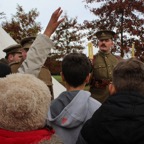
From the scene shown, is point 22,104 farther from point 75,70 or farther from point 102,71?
point 102,71

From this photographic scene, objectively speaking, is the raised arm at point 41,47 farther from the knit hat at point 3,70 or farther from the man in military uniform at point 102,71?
the man in military uniform at point 102,71

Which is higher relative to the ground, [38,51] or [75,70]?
[38,51]

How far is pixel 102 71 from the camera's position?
510cm

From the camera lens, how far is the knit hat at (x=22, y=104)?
165 cm

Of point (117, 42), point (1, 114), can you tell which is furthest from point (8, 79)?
point (117, 42)

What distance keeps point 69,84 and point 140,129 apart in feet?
2.52

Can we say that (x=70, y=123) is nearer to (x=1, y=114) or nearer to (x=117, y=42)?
(x=1, y=114)

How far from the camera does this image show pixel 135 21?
14531 mm

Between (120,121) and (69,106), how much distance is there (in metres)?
0.51

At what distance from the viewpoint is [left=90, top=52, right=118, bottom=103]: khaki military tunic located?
504cm

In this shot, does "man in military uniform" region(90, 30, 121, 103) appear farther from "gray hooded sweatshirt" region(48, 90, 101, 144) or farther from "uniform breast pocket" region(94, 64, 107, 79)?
"gray hooded sweatshirt" region(48, 90, 101, 144)

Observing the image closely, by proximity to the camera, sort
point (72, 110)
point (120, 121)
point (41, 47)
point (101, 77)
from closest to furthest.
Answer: point (120, 121) → point (72, 110) → point (41, 47) → point (101, 77)

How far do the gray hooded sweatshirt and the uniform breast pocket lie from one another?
8.75ft

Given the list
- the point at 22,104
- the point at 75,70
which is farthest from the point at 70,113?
the point at 22,104
